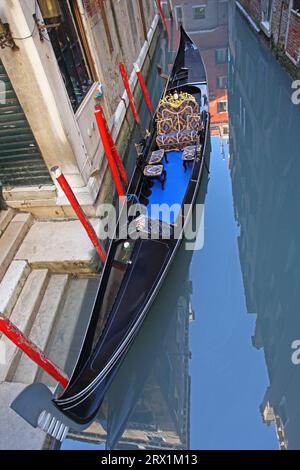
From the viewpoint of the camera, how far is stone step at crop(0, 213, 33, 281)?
3915mm

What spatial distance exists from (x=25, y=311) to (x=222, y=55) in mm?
11930

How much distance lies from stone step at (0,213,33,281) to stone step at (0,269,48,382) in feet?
1.10

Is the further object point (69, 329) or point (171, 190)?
point (171, 190)

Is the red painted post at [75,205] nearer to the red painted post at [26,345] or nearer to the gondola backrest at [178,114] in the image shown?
the red painted post at [26,345]

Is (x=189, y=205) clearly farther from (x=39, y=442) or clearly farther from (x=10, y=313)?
(x=39, y=442)

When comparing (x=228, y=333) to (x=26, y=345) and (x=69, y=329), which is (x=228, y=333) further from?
(x=26, y=345)

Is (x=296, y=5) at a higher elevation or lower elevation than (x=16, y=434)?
higher

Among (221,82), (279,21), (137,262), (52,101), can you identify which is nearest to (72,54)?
(52,101)

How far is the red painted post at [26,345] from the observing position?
2.32m

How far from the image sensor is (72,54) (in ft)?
15.6

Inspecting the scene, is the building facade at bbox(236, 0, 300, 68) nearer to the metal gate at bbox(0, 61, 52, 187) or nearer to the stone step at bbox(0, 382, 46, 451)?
the metal gate at bbox(0, 61, 52, 187)

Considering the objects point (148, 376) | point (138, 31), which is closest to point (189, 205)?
point (148, 376)

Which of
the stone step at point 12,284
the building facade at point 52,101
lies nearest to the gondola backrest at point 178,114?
the building facade at point 52,101

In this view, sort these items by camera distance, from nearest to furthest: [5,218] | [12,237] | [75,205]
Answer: [75,205] → [12,237] → [5,218]
